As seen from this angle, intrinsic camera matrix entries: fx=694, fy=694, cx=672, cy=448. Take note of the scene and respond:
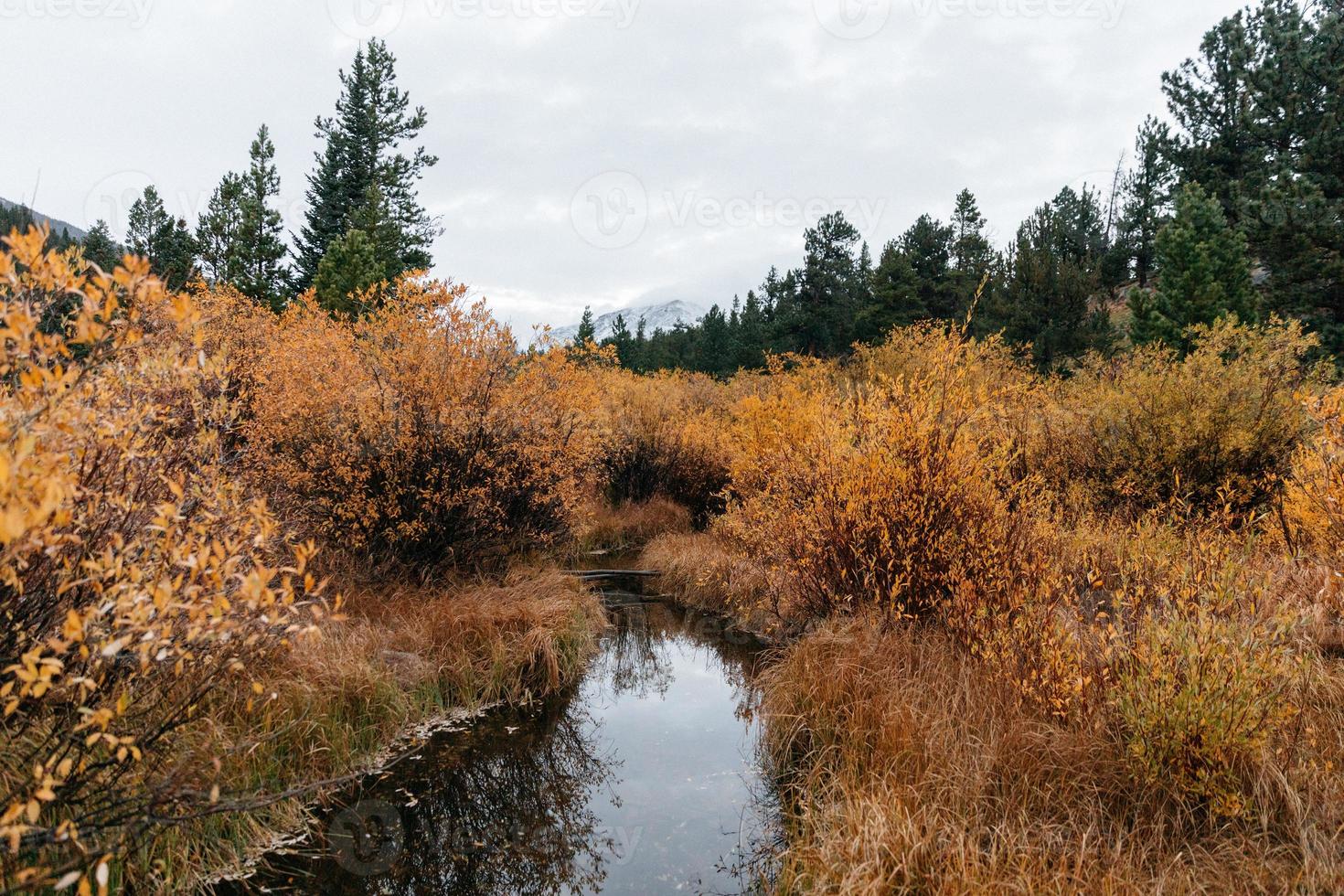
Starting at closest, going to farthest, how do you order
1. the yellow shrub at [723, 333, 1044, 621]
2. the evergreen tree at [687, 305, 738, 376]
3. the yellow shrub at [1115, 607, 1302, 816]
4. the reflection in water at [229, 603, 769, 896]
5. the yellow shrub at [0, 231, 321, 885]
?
the yellow shrub at [0, 231, 321, 885] → the yellow shrub at [1115, 607, 1302, 816] → the reflection in water at [229, 603, 769, 896] → the yellow shrub at [723, 333, 1044, 621] → the evergreen tree at [687, 305, 738, 376]

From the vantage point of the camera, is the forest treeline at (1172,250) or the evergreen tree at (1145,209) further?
the evergreen tree at (1145,209)

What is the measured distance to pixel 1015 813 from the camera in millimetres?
3605

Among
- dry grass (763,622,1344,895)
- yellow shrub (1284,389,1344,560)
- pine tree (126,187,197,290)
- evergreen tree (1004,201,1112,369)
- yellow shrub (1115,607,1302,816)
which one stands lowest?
dry grass (763,622,1344,895)

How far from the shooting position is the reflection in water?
4199 millimetres

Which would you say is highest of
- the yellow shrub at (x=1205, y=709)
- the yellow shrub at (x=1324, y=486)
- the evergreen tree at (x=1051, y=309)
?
the evergreen tree at (x=1051, y=309)

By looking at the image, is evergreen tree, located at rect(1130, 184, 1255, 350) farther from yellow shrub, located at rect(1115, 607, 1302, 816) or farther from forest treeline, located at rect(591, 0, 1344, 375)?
yellow shrub, located at rect(1115, 607, 1302, 816)

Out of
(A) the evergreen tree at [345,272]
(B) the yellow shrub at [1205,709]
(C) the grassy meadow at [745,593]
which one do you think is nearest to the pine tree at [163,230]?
(A) the evergreen tree at [345,272]

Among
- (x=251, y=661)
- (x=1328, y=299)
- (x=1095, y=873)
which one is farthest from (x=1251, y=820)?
(x=1328, y=299)

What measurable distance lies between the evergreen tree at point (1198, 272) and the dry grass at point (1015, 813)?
68.0ft

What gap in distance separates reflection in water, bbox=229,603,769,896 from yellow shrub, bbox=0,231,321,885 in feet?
4.52

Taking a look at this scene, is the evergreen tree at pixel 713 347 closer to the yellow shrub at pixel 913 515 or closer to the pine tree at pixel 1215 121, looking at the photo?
the pine tree at pixel 1215 121

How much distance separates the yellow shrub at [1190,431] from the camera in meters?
9.01

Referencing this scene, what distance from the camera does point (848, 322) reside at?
34.5 meters

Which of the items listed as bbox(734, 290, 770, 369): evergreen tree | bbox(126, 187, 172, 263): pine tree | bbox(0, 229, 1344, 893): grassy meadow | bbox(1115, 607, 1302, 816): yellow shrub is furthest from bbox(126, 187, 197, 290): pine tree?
bbox(1115, 607, 1302, 816): yellow shrub
